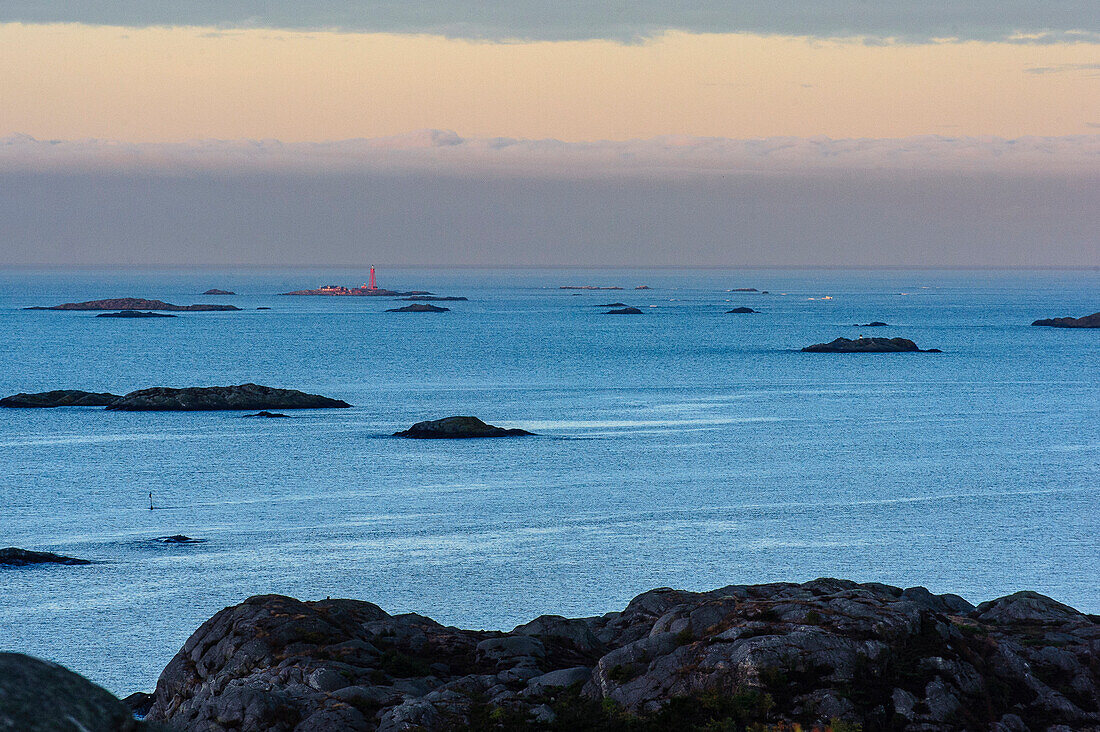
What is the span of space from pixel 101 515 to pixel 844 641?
184 feet

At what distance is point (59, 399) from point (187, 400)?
14.4 meters

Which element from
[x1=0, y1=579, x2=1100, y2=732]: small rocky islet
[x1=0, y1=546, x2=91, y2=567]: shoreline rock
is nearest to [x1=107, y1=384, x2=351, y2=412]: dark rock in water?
[x1=0, y1=546, x2=91, y2=567]: shoreline rock

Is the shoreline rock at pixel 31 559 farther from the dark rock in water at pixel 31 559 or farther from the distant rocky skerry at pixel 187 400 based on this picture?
the distant rocky skerry at pixel 187 400

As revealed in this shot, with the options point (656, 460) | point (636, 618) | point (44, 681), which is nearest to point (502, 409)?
point (656, 460)

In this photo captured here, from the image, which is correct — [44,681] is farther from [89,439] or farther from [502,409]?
[502,409]

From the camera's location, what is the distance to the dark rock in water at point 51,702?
727 cm

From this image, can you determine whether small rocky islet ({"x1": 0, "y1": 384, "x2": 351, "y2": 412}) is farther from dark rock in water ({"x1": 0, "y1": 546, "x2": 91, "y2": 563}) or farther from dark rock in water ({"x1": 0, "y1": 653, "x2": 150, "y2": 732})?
dark rock in water ({"x1": 0, "y1": 653, "x2": 150, "y2": 732})

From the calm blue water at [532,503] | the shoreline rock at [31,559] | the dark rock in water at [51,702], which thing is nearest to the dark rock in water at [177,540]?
the calm blue water at [532,503]

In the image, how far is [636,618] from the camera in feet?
92.6

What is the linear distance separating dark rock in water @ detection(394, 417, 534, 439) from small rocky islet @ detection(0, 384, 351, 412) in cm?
2441

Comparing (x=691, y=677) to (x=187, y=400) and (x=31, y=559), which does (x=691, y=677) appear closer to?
(x=31, y=559)

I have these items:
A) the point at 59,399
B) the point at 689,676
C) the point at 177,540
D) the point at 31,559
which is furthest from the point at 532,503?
the point at 59,399

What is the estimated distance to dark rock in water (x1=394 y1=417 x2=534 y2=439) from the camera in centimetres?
9769

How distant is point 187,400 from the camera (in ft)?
391
